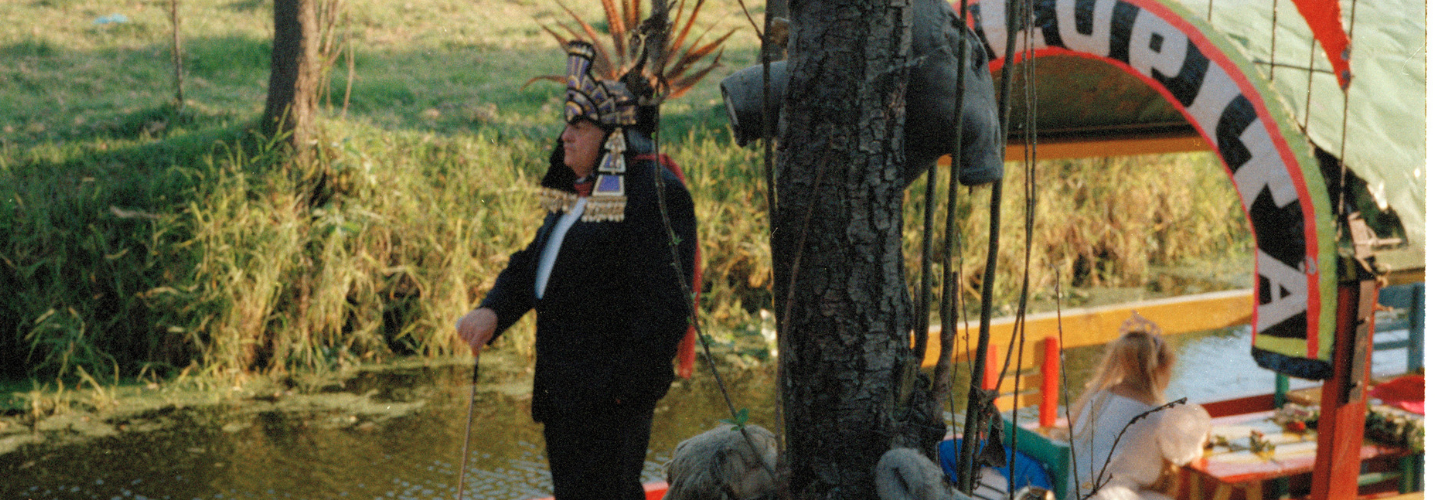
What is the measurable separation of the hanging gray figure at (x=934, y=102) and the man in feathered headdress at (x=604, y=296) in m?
1.04

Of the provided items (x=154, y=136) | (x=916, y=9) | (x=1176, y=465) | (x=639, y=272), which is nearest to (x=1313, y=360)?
(x=1176, y=465)

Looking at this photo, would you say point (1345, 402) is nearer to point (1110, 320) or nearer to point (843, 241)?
point (1110, 320)

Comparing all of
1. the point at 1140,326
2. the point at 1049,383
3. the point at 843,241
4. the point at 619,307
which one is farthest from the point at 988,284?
the point at 1049,383

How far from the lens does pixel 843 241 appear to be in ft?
4.42

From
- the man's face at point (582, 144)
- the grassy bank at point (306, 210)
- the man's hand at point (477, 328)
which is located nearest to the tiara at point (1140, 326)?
the grassy bank at point (306, 210)

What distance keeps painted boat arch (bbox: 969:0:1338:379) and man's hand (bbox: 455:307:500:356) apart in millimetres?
1448

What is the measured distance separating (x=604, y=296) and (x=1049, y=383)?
7.11 ft

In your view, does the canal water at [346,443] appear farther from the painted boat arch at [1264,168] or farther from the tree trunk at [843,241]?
the tree trunk at [843,241]

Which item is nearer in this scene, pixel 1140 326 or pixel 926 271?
pixel 926 271

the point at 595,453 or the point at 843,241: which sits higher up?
the point at 843,241

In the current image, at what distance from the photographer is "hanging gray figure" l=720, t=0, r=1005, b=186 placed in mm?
1463

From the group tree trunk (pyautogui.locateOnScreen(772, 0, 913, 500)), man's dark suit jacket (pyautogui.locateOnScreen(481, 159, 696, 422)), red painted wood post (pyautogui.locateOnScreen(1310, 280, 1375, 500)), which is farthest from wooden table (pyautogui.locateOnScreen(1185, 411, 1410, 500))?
tree trunk (pyautogui.locateOnScreen(772, 0, 913, 500))

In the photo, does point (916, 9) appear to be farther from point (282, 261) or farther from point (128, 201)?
point (128, 201)

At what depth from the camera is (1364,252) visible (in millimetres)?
2842
